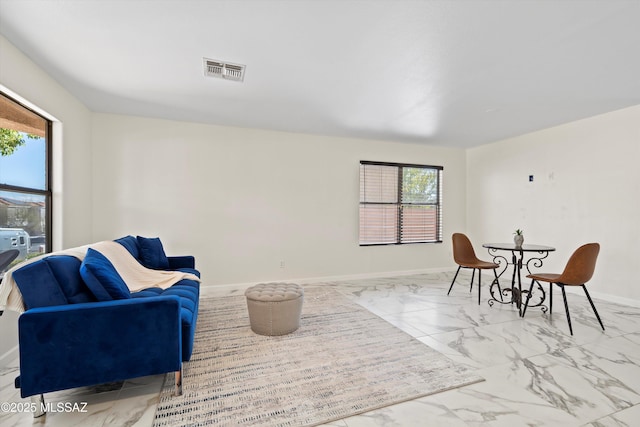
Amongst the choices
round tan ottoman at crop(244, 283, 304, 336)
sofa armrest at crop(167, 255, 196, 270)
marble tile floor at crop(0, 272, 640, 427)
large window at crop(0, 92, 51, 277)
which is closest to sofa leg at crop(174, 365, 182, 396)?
marble tile floor at crop(0, 272, 640, 427)

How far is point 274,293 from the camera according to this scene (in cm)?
294

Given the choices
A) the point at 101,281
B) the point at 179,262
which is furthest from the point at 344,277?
the point at 101,281

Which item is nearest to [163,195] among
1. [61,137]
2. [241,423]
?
[61,137]

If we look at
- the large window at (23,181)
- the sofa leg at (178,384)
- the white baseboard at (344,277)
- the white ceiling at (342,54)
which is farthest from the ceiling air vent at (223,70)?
the white baseboard at (344,277)

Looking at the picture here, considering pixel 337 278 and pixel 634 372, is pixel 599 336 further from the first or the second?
pixel 337 278

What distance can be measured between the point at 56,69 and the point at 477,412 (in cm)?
Result: 435

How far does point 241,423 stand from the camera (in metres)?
→ 1.69

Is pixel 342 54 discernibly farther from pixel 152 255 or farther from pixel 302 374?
pixel 152 255

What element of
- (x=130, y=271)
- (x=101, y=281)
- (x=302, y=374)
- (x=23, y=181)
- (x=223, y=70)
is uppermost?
(x=223, y=70)

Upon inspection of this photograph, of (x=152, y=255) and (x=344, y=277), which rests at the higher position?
(x=152, y=255)

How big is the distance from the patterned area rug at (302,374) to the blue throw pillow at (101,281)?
727 millimetres

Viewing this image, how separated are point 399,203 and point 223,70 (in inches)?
156

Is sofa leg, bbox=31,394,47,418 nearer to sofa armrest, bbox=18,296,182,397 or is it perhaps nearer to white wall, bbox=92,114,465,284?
sofa armrest, bbox=18,296,182,397

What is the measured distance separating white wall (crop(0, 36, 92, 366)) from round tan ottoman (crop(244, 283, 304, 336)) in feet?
6.16
